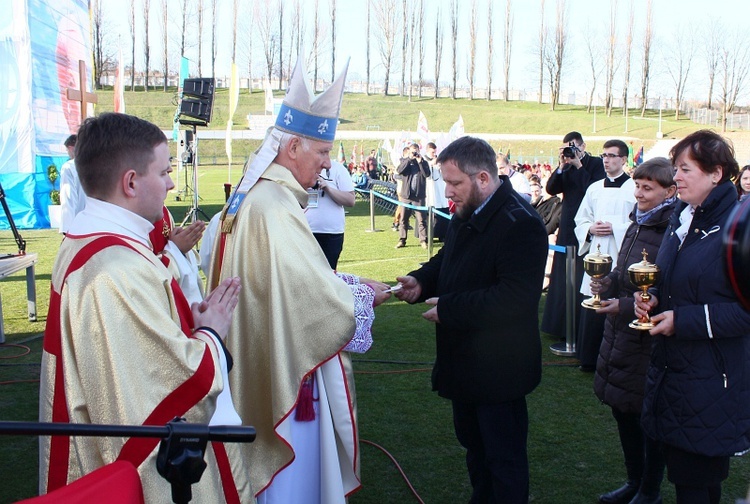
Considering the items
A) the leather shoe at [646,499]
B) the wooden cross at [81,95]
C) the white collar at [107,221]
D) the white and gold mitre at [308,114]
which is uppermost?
the wooden cross at [81,95]

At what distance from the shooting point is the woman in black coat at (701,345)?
289cm

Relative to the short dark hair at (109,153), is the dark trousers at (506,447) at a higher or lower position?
lower

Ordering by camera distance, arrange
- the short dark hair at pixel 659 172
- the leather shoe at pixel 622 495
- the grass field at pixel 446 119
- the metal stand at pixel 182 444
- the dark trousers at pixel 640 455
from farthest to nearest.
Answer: the grass field at pixel 446 119
the short dark hair at pixel 659 172
the leather shoe at pixel 622 495
the dark trousers at pixel 640 455
the metal stand at pixel 182 444

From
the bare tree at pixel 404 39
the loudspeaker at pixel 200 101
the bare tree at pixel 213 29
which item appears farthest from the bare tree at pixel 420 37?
the loudspeaker at pixel 200 101

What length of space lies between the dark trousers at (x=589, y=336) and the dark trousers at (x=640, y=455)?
212 centimetres

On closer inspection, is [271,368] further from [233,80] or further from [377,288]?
[233,80]

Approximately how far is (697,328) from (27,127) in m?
17.8

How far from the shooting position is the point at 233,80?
19.7 m

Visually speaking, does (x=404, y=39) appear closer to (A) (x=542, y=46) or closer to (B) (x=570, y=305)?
(A) (x=542, y=46)

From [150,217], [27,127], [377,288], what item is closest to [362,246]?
[27,127]

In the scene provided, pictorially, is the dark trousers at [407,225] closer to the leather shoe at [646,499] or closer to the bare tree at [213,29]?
the leather shoe at [646,499]

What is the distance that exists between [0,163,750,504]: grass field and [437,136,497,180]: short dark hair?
1.93 m

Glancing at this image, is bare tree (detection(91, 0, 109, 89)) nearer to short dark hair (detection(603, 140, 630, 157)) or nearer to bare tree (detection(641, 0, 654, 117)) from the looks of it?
bare tree (detection(641, 0, 654, 117))

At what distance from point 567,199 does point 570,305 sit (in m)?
1.06
